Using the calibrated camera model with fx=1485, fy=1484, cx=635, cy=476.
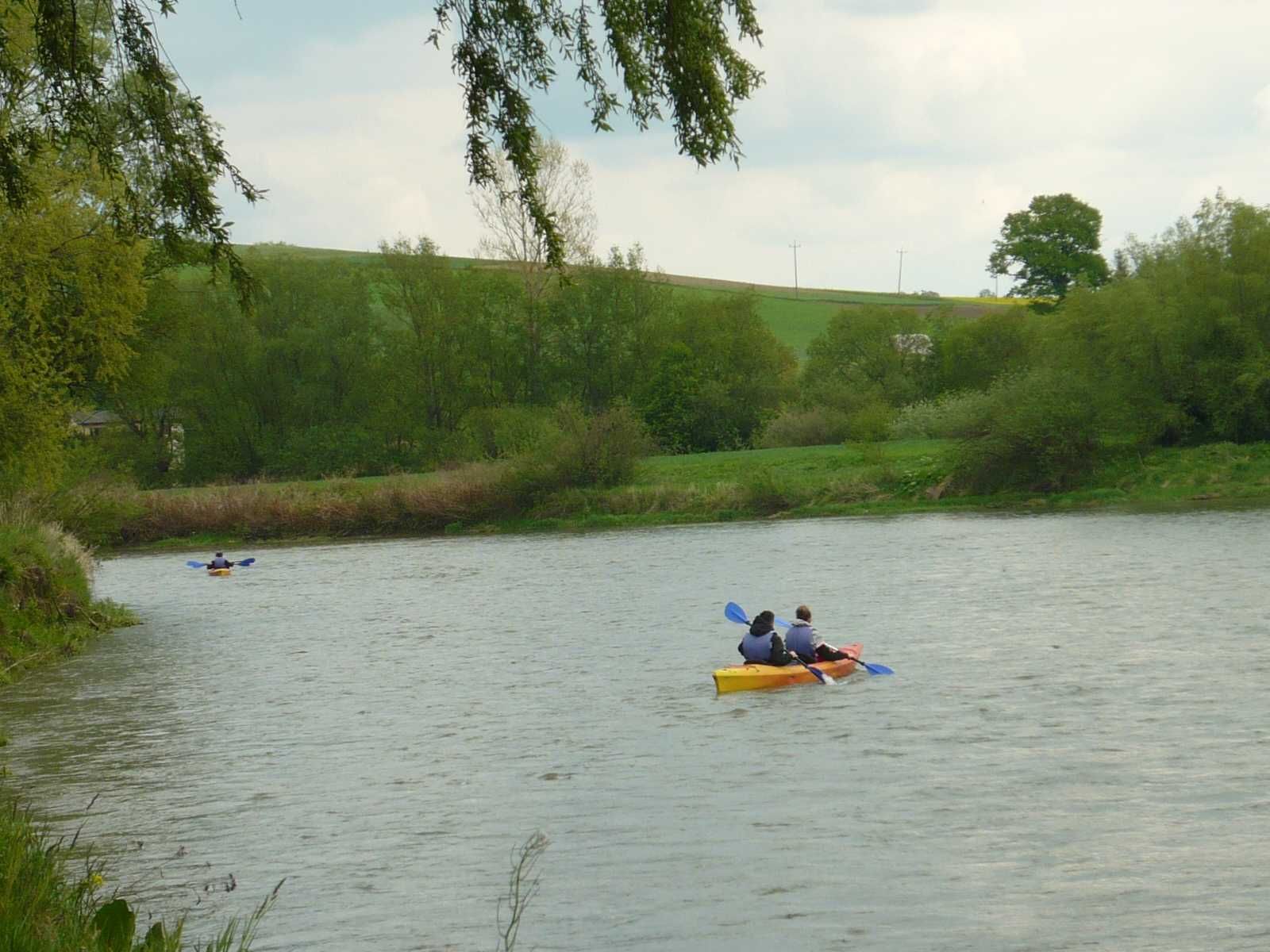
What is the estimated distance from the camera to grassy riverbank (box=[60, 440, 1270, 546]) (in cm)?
4428

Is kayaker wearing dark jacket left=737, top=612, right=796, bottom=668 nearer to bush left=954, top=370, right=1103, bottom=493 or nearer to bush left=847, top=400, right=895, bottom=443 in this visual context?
bush left=954, top=370, right=1103, bottom=493

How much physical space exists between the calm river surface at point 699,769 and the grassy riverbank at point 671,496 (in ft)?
51.8

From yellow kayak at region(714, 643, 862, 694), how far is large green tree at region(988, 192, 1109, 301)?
60338 millimetres

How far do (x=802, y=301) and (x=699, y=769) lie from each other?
293ft

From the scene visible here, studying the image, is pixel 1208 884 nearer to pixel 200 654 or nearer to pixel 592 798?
pixel 592 798

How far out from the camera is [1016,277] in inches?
3027

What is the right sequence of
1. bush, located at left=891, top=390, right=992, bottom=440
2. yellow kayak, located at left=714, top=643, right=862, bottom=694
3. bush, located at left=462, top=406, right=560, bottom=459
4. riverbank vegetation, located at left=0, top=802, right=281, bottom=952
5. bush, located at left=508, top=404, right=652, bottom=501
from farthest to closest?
bush, located at left=462, top=406, right=560, bottom=459, bush, located at left=508, top=404, right=652, bottom=501, bush, located at left=891, top=390, right=992, bottom=440, yellow kayak, located at left=714, top=643, right=862, bottom=694, riverbank vegetation, located at left=0, top=802, right=281, bottom=952

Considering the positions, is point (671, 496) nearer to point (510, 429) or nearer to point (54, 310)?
point (510, 429)

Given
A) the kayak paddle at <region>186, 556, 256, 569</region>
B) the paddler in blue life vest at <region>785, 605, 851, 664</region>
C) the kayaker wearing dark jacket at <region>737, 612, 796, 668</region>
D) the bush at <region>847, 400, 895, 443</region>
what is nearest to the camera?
the kayaker wearing dark jacket at <region>737, 612, 796, 668</region>

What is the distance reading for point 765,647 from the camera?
18.2 metres

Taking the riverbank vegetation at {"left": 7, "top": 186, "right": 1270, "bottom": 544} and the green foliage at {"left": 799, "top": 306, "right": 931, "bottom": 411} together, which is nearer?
the riverbank vegetation at {"left": 7, "top": 186, "right": 1270, "bottom": 544}

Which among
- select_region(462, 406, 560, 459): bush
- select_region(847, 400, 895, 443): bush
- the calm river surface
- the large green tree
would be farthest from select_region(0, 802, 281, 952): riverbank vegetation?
the large green tree

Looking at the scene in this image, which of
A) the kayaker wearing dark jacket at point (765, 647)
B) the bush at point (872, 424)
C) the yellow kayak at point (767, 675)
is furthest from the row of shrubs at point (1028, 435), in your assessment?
the kayaker wearing dark jacket at point (765, 647)

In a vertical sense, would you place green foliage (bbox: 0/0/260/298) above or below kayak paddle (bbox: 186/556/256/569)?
above
